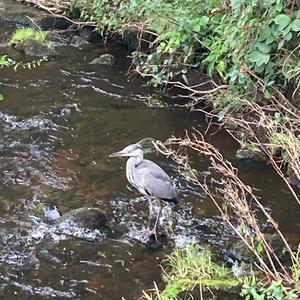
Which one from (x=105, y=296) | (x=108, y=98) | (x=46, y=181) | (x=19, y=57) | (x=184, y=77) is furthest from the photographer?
(x=19, y=57)

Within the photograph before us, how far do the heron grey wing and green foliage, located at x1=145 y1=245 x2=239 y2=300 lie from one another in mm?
965

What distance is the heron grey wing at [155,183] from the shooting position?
6.09 meters

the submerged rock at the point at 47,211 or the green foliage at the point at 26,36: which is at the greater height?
the submerged rock at the point at 47,211

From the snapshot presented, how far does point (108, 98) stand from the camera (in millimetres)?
9156

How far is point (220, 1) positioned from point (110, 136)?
89.9 inches

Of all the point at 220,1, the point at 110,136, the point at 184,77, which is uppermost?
the point at 220,1

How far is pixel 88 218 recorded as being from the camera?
5.89 m

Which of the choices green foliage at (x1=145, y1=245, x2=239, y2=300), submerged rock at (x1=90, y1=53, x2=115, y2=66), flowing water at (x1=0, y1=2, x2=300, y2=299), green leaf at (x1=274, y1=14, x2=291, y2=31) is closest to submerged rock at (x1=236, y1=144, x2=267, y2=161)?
flowing water at (x1=0, y1=2, x2=300, y2=299)

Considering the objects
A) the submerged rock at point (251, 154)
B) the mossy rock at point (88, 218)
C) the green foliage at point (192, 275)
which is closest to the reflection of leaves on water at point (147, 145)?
the submerged rock at point (251, 154)

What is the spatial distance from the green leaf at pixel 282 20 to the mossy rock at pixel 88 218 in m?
2.57

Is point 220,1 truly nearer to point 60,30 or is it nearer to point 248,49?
point 248,49

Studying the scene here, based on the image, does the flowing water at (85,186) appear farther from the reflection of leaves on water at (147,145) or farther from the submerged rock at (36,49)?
the submerged rock at (36,49)

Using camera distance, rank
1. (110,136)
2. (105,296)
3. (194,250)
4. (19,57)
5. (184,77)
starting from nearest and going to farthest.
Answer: (105,296) < (194,250) < (110,136) < (184,77) < (19,57)

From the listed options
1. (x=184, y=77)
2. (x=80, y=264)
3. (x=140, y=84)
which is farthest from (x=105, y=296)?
(x=140, y=84)
